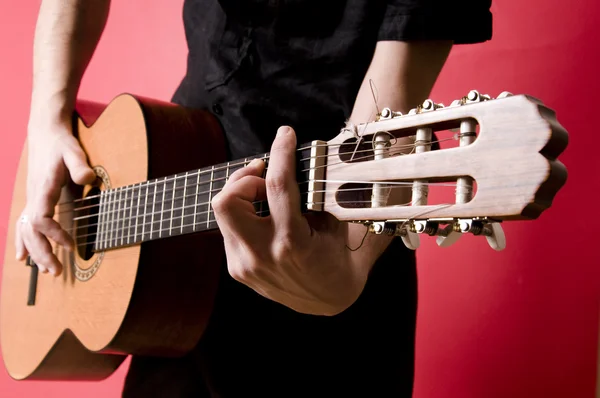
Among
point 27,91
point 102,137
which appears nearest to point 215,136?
point 102,137

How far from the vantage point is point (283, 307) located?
0.91 metres

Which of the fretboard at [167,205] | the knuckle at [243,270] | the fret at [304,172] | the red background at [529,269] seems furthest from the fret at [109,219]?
the red background at [529,269]

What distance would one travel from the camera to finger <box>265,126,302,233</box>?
24.3 inches

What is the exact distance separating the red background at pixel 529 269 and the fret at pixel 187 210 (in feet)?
1.80

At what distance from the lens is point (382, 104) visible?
29.7 inches

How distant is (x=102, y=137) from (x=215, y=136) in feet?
0.70

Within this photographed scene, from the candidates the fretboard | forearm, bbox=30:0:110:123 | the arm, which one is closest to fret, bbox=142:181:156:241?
the fretboard

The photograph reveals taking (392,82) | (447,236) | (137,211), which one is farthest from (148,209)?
(447,236)

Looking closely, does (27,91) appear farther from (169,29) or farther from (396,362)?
(396,362)

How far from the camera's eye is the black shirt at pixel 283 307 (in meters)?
0.86

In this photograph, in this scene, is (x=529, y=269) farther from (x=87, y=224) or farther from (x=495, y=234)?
(x=87, y=224)

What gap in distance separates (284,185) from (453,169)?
17 cm

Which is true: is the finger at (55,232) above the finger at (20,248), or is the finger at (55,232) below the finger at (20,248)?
above

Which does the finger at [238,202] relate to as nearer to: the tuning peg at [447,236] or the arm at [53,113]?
the tuning peg at [447,236]
